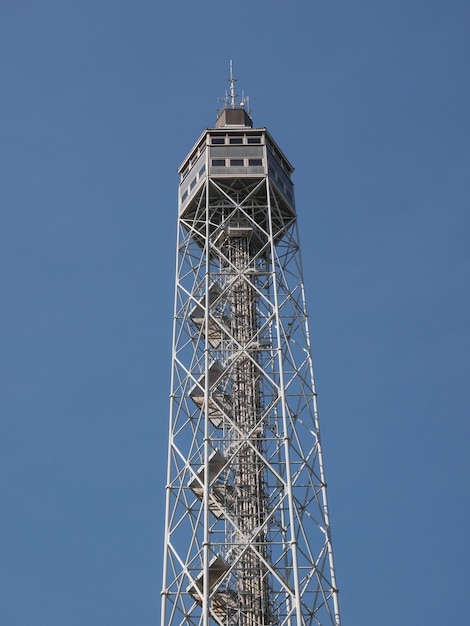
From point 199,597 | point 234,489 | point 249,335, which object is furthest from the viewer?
point 249,335

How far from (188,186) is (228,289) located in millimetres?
7269

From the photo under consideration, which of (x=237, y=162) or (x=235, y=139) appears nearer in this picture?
(x=237, y=162)

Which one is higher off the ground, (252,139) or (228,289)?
(252,139)

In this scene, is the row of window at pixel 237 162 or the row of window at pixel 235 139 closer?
the row of window at pixel 237 162

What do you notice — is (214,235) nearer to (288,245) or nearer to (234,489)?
(288,245)


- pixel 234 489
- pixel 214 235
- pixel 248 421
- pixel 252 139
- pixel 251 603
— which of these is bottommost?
pixel 251 603

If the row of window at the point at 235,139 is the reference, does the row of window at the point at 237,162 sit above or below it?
below

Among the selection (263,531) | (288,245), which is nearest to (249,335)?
(288,245)

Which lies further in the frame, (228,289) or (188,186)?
(188,186)

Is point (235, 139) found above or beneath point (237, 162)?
above

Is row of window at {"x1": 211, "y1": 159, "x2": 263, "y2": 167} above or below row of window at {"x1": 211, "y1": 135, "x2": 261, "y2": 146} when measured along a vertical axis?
below

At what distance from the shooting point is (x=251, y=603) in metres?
51.7

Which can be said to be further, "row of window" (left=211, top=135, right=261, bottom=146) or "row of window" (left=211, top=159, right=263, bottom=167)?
"row of window" (left=211, top=135, right=261, bottom=146)

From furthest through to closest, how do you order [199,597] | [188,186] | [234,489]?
[188,186] → [234,489] → [199,597]
